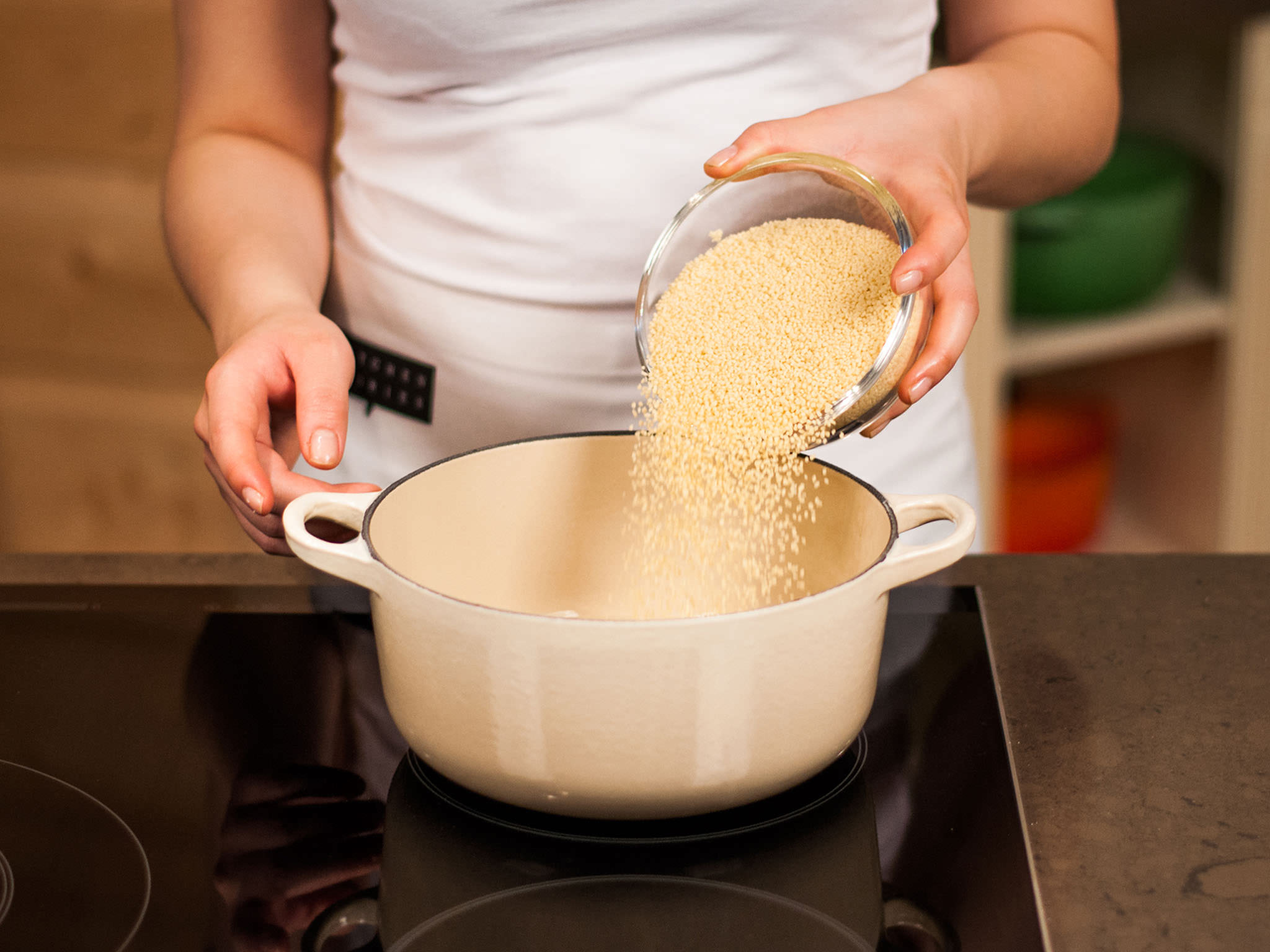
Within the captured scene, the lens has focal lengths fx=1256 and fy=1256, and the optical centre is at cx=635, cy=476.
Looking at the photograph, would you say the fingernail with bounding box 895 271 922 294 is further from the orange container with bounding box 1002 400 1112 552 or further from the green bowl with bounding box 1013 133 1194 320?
the orange container with bounding box 1002 400 1112 552

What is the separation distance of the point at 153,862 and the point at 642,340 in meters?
0.37

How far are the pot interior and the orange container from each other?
45.5 inches

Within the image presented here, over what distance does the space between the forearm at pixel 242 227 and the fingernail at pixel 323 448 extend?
0.16 meters

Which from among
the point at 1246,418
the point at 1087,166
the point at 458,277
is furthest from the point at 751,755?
the point at 1246,418

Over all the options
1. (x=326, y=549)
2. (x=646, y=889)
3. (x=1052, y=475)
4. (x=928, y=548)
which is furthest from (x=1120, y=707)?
(x=1052, y=475)

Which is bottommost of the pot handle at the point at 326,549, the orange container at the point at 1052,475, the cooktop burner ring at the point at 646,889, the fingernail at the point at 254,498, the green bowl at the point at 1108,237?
the orange container at the point at 1052,475

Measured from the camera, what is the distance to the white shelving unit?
158cm

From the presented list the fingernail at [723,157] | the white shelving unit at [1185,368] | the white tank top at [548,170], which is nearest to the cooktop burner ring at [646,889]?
the fingernail at [723,157]

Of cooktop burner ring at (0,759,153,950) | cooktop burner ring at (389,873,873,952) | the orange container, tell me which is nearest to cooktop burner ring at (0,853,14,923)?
cooktop burner ring at (0,759,153,950)

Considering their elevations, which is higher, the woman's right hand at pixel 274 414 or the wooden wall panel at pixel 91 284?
the woman's right hand at pixel 274 414

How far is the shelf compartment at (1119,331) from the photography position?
164cm

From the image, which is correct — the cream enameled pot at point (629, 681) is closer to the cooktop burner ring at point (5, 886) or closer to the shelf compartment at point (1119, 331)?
the cooktop burner ring at point (5, 886)

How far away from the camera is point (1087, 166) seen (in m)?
0.90

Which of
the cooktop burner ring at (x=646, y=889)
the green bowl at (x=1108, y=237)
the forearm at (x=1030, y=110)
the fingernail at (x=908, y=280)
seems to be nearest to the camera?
the cooktop burner ring at (x=646, y=889)
